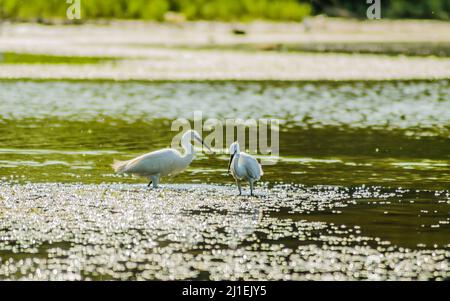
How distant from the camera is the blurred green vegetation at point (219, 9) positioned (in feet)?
266

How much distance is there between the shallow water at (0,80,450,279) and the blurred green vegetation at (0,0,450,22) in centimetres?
5342

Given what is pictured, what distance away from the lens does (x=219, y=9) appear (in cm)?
9350

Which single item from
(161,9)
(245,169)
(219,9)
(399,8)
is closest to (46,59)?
(245,169)

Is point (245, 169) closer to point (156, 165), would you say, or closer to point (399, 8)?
point (156, 165)

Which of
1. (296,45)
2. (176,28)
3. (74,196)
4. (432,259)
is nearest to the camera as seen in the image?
(432,259)

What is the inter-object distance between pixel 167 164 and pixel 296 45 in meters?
50.4

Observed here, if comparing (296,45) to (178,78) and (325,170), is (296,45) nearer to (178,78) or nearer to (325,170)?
(178,78)

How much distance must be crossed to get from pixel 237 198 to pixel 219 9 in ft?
263

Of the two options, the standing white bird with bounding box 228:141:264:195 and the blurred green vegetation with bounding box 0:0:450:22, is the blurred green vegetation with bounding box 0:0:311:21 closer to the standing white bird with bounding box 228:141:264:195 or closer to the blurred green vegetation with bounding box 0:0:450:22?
the blurred green vegetation with bounding box 0:0:450:22

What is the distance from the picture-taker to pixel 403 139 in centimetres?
2177

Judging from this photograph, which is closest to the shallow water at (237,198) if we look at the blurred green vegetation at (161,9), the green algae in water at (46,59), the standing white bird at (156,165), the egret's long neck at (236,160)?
the standing white bird at (156,165)

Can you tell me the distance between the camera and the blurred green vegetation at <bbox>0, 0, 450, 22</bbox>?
81.0 metres

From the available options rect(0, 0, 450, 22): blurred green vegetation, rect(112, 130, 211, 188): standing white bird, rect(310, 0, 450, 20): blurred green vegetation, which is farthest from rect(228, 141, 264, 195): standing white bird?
rect(310, 0, 450, 20): blurred green vegetation
